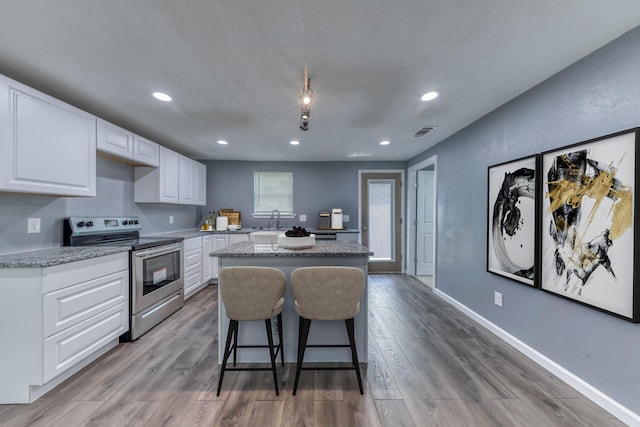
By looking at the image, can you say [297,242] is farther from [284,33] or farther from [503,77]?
[503,77]

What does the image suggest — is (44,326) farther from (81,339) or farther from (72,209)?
(72,209)

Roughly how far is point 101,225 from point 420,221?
4.84 metres

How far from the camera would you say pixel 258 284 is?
5.76 feet

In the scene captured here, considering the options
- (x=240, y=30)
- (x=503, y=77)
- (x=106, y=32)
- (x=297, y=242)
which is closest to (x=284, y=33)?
(x=240, y=30)

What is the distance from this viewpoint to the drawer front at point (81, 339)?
71.3 inches

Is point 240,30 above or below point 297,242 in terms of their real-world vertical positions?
above

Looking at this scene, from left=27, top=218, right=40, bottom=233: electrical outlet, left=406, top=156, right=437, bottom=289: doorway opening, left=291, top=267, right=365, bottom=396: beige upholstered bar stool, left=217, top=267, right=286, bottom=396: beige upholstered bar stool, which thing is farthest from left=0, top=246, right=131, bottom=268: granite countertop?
left=406, top=156, right=437, bottom=289: doorway opening

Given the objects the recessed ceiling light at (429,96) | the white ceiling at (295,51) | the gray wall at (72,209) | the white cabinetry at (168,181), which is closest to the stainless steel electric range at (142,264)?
the gray wall at (72,209)

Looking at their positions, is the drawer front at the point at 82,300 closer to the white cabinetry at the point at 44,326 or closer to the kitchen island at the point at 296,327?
the white cabinetry at the point at 44,326

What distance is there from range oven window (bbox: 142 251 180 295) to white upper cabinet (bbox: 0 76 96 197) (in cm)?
87

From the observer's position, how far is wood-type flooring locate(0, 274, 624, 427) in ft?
5.31

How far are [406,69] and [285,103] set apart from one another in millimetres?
1123

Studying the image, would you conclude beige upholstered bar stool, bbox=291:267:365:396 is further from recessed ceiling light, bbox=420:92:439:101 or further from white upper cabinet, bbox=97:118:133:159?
white upper cabinet, bbox=97:118:133:159

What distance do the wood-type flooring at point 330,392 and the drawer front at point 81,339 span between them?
168 millimetres
